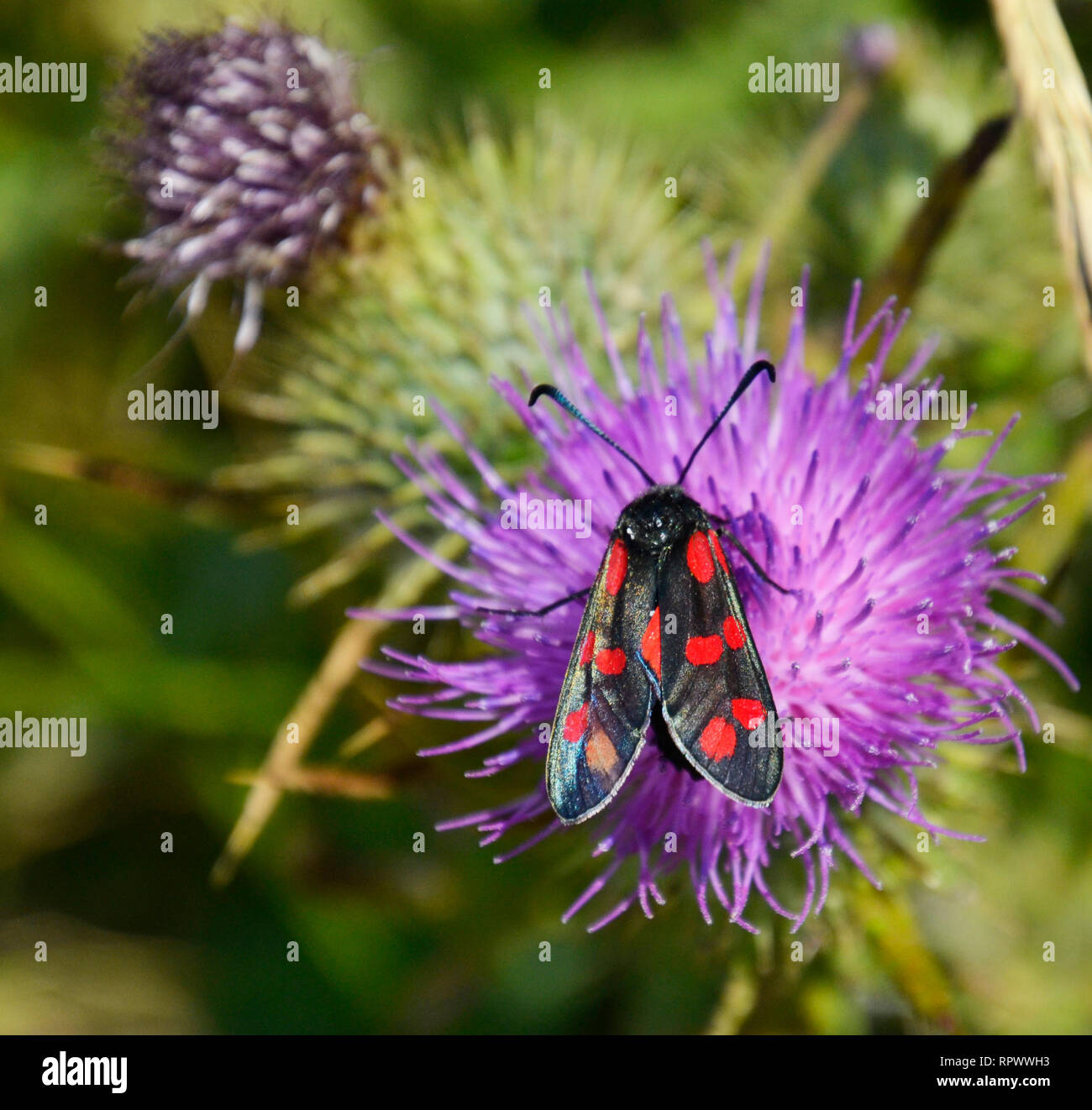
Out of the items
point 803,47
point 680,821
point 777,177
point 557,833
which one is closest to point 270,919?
point 557,833

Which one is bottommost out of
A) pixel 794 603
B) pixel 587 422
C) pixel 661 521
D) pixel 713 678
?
pixel 713 678

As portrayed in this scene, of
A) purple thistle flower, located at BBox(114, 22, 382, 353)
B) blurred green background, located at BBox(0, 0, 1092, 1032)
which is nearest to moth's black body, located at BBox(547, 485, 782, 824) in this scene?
blurred green background, located at BBox(0, 0, 1092, 1032)

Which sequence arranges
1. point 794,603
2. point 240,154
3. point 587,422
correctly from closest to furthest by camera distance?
1. point 794,603
2. point 587,422
3. point 240,154

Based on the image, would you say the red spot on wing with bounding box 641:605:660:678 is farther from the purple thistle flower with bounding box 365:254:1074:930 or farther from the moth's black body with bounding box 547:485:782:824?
the purple thistle flower with bounding box 365:254:1074:930

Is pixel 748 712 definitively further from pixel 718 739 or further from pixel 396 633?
pixel 396 633

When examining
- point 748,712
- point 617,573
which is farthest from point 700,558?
point 748,712
